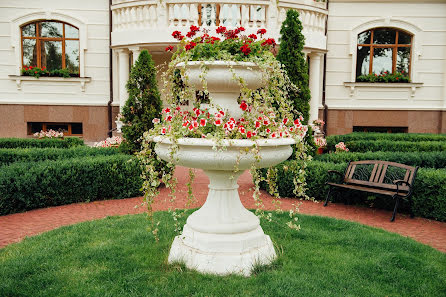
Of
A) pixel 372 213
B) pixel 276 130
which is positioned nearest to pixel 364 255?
pixel 276 130

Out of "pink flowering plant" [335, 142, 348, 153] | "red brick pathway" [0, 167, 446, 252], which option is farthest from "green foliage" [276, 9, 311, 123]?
"pink flowering plant" [335, 142, 348, 153]

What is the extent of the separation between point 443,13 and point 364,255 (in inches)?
482

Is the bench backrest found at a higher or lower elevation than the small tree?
lower

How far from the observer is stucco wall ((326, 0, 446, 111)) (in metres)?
13.5

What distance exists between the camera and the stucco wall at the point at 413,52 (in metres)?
13.5

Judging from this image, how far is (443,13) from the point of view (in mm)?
13539

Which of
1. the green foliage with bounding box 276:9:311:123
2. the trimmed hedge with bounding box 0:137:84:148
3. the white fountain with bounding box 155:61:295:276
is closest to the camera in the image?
the white fountain with bounding box 155:61:295:276

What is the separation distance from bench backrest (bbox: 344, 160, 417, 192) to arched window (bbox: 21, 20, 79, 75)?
1019 cm

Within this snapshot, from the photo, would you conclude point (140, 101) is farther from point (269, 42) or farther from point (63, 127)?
point (63, 127)

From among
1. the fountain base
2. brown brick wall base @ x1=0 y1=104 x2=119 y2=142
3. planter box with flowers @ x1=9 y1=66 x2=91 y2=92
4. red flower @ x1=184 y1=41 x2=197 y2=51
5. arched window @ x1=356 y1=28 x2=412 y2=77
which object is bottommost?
the fountain base

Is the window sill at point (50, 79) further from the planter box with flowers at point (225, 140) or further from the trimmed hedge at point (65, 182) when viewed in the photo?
the planter box with flowers at point (225, 140)

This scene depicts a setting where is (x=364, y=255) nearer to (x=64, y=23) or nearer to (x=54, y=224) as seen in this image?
(x=54, y=224)

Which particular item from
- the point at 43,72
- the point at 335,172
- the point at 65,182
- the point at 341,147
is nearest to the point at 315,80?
the point at 341,147

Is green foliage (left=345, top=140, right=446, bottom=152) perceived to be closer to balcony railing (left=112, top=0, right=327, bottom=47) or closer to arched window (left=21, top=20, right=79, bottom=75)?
balcony railing (left=112, top=0, right=327, bottom=47)
